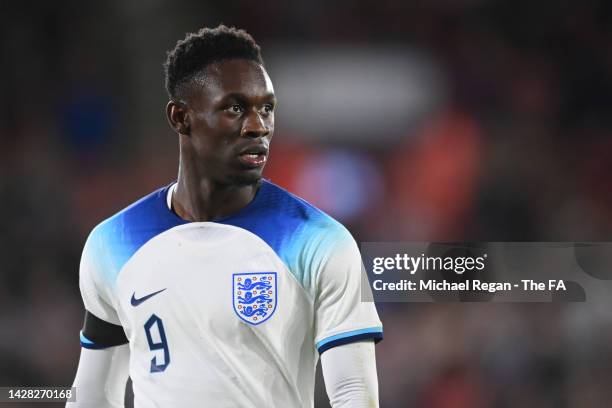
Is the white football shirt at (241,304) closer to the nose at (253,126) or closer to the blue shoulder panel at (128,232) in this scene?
the blue shoulder panel at (128,232)

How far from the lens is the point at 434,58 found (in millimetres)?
6867

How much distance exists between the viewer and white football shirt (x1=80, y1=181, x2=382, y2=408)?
2426mm

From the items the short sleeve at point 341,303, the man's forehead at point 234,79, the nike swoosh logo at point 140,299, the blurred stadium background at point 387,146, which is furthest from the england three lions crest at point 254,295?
the blurred stadium background at point 387,146

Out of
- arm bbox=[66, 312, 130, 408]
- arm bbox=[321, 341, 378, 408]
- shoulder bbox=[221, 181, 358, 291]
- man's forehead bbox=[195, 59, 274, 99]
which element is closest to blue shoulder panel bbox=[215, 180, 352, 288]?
shoulder bbox=[221, 181, 358, 291]

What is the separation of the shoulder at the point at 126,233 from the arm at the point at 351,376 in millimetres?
615

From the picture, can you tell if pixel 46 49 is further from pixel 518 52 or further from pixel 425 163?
pixel 518 52

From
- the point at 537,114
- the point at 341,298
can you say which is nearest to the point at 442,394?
the point at 537,114

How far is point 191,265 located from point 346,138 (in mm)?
4043

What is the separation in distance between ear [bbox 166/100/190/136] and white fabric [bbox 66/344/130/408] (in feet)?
2.27

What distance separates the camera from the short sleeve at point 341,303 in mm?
2383

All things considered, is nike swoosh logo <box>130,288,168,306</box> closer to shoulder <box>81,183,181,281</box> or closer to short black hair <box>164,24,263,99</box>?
shoulder <box>81,183,181,281</box>

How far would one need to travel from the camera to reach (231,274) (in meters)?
2.51

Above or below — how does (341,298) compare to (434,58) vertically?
below

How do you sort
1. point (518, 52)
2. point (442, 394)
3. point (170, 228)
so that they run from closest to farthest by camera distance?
point (170, 228) → point (442, 394) → point (518, 52)
